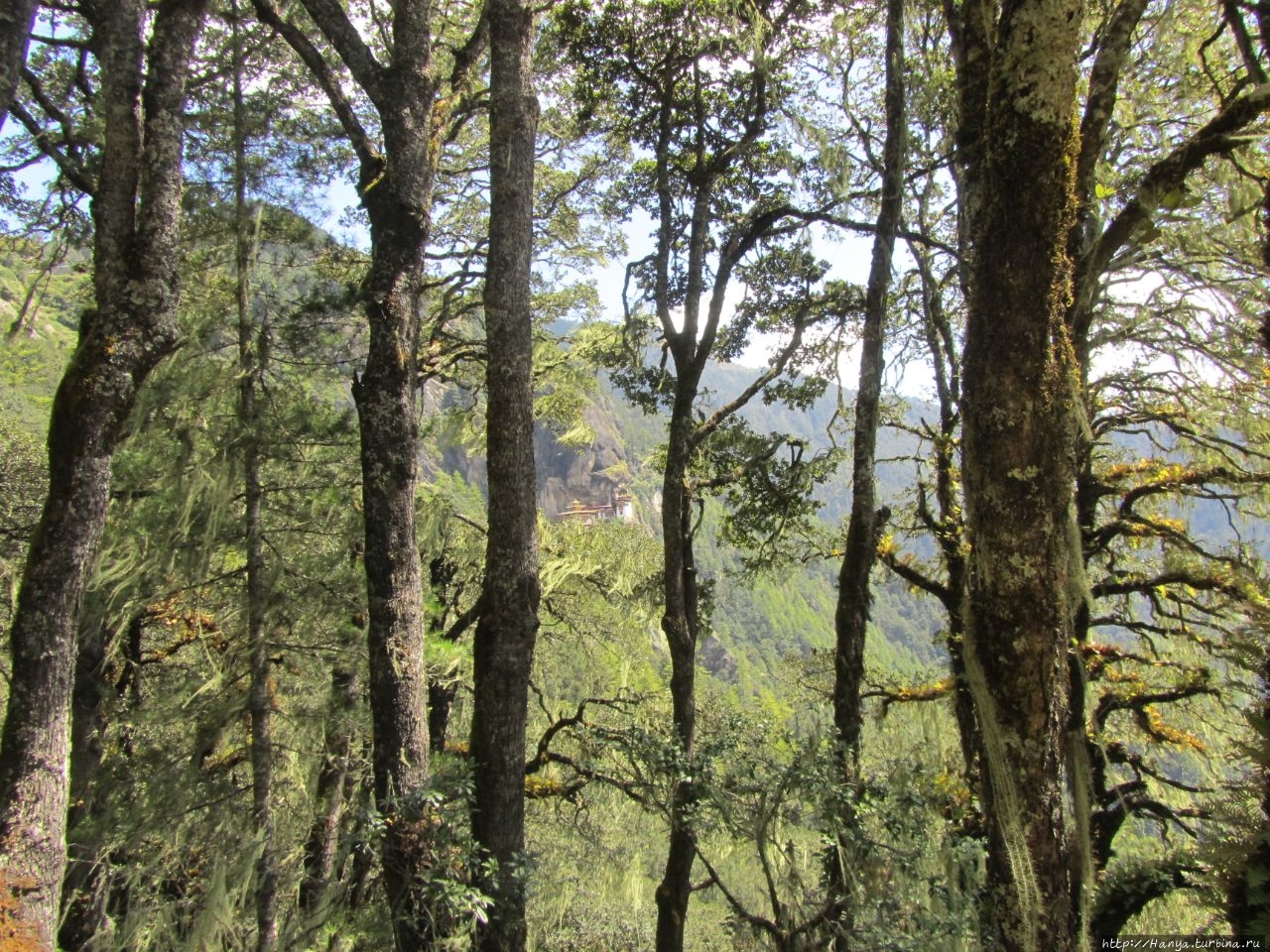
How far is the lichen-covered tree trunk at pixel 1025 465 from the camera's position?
6.26 ft

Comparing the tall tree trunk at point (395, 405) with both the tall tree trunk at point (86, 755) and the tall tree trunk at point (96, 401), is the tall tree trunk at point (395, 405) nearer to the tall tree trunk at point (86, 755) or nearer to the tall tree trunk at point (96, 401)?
the tall tree trunk at point (96, 401)

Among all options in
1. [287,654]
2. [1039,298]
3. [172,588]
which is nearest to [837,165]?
[1039,298]

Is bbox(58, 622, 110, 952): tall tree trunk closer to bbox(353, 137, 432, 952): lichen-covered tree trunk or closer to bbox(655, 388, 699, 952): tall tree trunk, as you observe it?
bbox(353, 137, 432, 952): lichen-covered tree trunk

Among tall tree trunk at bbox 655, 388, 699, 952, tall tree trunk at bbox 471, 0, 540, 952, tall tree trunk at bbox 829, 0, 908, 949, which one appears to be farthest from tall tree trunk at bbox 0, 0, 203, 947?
tall tree trunk at bbox 829, 0, 908, 949

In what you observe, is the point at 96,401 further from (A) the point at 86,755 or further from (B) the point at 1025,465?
(A) the point at 86,755

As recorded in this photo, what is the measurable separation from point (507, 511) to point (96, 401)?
2.32 m

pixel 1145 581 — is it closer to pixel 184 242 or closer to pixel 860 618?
pixel 860 618

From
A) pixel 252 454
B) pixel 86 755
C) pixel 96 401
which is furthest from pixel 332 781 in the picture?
Result: pixel 96 401

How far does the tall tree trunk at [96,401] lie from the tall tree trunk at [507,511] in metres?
1.90

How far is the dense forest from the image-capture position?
7.14 ft

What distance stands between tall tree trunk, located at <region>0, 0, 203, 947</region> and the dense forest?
0.9 inches

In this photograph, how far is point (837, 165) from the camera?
18.9ft

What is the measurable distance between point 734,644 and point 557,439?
104018mm

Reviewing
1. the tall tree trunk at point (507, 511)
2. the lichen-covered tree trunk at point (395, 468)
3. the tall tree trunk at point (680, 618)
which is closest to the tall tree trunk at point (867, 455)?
the tall tree trunk at point (680, 618)
